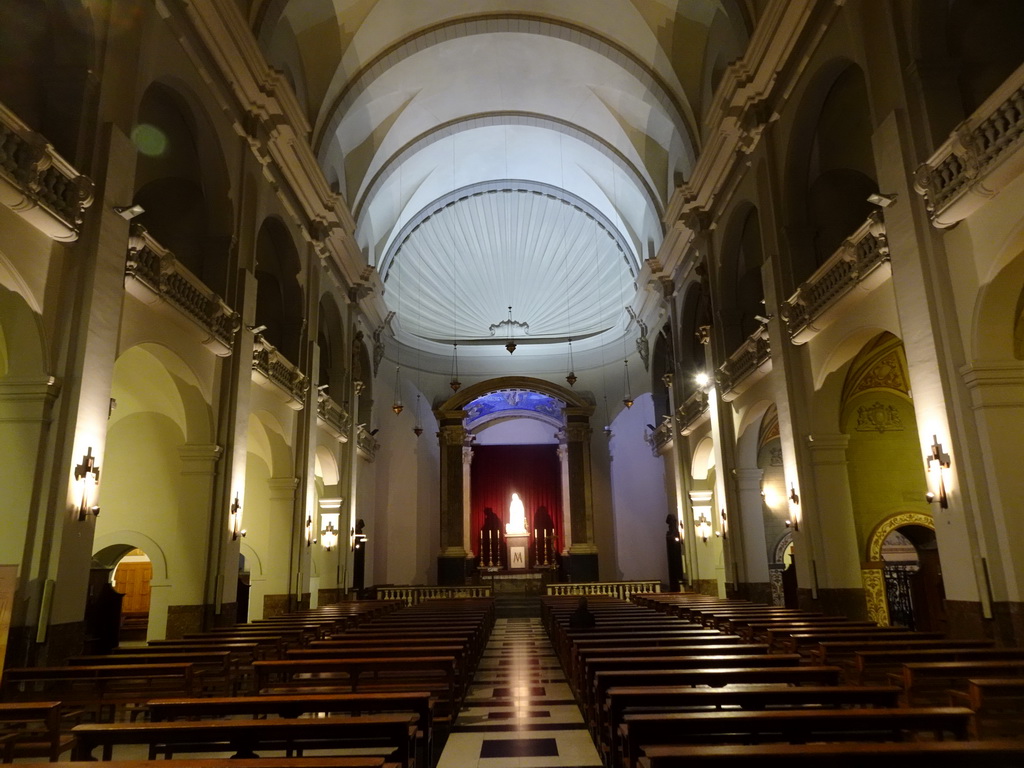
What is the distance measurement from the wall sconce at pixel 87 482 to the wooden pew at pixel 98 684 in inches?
69.4

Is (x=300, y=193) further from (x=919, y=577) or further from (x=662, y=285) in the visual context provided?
(x=919, y=577)

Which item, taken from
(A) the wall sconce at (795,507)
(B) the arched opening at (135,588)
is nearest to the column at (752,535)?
(A) the wall sconce at (795,507)

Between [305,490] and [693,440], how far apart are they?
31.0ft

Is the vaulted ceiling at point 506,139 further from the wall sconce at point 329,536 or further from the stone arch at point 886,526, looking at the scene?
the stone arch at point 886,526

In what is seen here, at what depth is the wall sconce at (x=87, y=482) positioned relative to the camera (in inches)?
292

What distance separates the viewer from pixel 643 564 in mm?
23484

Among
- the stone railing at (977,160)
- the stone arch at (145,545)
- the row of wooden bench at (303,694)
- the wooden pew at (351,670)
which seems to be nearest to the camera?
the row of wooden bench at (303,694)

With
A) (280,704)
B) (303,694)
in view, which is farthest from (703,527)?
(280,704)

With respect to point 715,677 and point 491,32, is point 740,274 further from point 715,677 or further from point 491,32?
point 715,677

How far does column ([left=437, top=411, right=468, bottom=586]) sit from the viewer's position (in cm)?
2252

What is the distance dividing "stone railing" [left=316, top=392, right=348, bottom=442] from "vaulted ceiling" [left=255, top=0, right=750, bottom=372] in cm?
538

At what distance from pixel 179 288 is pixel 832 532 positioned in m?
9.73

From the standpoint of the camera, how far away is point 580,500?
23484 millimetres

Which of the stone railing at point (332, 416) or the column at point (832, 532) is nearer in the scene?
the column at point (832, 532)
